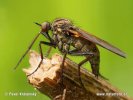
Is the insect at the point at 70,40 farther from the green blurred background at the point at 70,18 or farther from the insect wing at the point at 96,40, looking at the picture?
the green blurred background at the point at 70,18

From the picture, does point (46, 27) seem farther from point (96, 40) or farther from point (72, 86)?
point (72, 86)

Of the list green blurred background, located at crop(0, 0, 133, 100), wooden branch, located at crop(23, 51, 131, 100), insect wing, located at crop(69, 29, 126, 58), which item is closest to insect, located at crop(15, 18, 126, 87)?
insect wing, located at crop(69, 29, 126, 58)

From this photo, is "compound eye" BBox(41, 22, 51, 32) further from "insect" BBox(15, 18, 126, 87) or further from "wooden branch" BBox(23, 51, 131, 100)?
"wooden branch" BBox(23, 51, 131, 100)

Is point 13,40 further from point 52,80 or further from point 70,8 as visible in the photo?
point 52,80

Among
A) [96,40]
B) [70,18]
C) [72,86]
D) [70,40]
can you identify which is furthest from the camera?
[70,18]

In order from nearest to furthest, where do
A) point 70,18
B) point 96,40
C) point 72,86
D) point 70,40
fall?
1. point 72,86
2. point 96,40
3. point 70,40
4. point 70,18

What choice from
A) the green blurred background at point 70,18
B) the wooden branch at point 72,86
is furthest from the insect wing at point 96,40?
the green blurred background at point 70,18

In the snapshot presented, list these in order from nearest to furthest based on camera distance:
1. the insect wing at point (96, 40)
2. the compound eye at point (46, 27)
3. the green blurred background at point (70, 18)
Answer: the insect wing at point (96, 40) → the compound eye at point (46, 27) → the green blurred background at point (70, 18)

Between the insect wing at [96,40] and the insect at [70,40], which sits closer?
the insect wing at [96,40]

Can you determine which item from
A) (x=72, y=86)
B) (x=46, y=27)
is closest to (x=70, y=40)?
(x=46, y=27)
